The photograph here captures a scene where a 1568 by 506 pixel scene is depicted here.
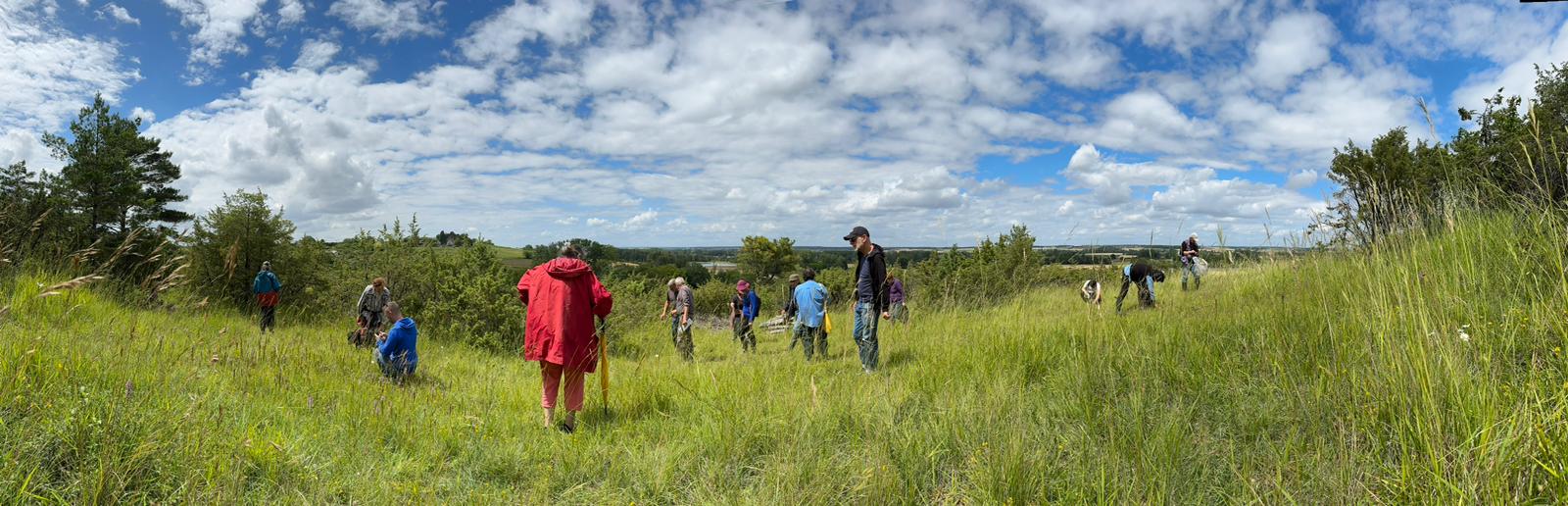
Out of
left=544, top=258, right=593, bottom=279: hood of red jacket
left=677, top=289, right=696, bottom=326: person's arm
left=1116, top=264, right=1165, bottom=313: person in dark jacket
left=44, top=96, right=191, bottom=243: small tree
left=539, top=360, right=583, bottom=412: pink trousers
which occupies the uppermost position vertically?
left=44, top=96, right=191, bottom=243: small tree

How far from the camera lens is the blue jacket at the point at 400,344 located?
562cm

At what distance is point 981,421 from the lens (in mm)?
2982

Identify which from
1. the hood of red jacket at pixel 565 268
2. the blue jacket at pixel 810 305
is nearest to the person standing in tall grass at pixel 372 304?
the hood of red jacket at pixel 565 268

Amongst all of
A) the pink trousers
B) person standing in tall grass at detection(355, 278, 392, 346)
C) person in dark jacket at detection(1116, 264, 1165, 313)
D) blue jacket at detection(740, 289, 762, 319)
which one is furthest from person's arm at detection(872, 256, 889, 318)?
person standing in tall grass at detection(355, 278, 392, 346)

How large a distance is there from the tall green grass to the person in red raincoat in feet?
0.91

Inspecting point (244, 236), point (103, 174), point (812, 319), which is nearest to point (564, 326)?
point (812, 319)

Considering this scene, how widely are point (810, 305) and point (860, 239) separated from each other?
1.61m

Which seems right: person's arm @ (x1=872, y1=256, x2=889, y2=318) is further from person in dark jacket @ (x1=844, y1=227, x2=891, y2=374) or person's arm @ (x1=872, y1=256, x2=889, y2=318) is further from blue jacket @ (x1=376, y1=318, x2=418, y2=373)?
blue jacket @ (x1=376, y1=318, x2=418, y2=373)

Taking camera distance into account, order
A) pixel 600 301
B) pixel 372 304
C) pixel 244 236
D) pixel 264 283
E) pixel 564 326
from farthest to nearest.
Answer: pixel 244 236 < pixel 264 283 < pixel 372 304 < pixel 600 301 < pixel 564 326

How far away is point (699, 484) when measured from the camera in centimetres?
282

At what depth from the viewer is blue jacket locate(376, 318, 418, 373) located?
562 centimetres

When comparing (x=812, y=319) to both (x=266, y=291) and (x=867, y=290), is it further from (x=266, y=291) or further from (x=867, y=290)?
(x=266, y=291)

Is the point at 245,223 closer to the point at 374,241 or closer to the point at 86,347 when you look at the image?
the point at 374,241

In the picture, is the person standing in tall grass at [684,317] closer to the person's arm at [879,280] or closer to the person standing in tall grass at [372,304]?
the person's arm at [879,280]
